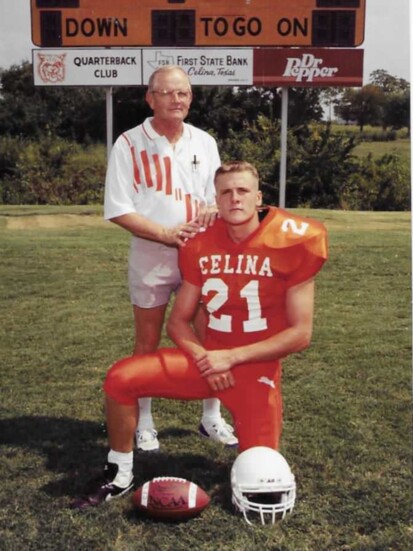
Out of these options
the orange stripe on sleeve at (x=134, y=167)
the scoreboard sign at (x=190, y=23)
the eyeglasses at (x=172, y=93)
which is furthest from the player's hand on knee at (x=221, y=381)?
the scoreboard sign at (x=190, y=23)

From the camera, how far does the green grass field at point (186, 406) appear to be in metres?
1.82

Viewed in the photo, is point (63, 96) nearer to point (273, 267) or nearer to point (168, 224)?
point (168, 224)

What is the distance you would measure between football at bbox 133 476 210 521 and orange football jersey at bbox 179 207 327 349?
0.38 metres

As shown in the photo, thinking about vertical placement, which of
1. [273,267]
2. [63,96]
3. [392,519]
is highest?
[63,96]

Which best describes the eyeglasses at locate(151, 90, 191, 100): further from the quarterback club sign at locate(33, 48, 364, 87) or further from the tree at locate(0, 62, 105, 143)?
the quarterback club sign at locate(33, 48, 364, 87)

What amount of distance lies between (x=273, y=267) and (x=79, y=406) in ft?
3.67

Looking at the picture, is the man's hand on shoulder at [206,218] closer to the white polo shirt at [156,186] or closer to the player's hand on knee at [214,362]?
the white polo shirt at [156,186]

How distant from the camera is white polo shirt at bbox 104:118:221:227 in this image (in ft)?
6.66

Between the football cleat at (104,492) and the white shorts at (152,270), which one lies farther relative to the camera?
the white shorts at (152,270)

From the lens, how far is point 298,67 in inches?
131

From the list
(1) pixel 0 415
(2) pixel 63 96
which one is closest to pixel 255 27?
(2) pixel 63 96

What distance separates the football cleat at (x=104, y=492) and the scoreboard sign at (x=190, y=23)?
4.97 ft

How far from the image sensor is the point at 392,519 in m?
1.85

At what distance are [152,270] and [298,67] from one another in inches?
64.2
